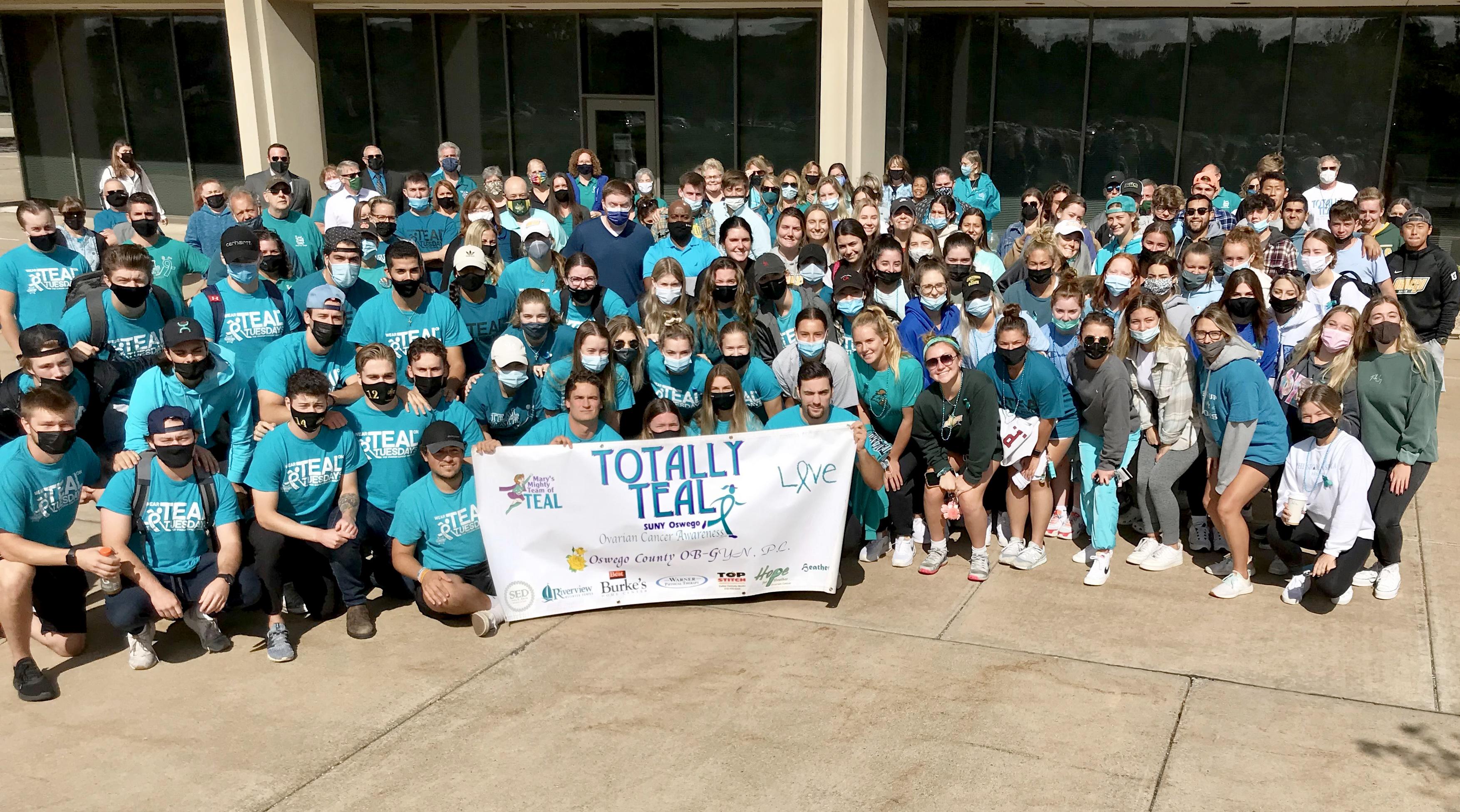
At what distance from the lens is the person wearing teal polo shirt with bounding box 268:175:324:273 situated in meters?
10.4

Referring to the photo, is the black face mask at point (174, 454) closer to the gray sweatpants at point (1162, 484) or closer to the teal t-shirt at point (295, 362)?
the teal t-shirt at point (295, 362)

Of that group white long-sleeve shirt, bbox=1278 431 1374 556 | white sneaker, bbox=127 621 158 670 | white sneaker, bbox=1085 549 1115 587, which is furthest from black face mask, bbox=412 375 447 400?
white long-sleeve shirt, bbox=1278 431 1374 556

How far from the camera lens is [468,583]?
6516mm

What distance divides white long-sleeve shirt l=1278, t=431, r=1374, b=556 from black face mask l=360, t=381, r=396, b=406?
16.4ft

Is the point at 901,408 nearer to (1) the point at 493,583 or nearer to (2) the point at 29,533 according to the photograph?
(1) the point at 493,583

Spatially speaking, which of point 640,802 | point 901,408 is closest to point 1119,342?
point 901,408

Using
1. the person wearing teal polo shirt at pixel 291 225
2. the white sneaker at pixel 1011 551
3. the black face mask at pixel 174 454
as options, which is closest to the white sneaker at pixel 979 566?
the white sneaker at pixel 1011 551

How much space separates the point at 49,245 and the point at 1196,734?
821cm

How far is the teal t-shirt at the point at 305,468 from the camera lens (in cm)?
625

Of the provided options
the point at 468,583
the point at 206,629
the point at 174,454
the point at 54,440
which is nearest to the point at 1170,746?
the point at 468,583

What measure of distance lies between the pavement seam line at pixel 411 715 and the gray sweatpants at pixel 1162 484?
3.55m

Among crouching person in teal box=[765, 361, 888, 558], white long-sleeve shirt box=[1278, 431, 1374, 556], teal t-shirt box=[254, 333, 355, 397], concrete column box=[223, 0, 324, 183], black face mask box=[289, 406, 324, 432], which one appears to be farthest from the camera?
concrete column box=[223, 0, 324, 183]

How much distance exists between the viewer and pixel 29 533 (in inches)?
232

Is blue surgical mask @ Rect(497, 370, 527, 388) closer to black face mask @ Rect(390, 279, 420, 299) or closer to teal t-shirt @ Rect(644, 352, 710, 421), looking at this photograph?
teal t-shirt @ Rect(644, 352, 710, 421)
